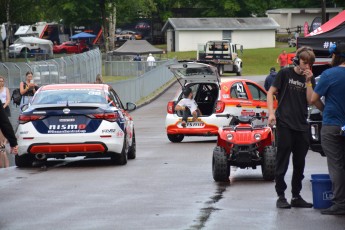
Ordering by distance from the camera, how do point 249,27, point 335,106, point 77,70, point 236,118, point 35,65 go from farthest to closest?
point 249,27 → point 77,70 → point 35,65 → point 236,118 → point 335,106

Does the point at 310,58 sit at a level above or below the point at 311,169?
above

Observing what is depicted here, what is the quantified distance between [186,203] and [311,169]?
4.91 m

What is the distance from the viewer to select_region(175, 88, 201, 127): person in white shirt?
2416cm

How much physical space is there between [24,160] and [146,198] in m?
5.72

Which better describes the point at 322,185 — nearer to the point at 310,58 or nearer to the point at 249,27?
the point at 310,58

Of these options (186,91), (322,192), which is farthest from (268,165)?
(186,91)

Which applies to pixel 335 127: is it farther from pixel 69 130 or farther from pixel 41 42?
pixel 41 42

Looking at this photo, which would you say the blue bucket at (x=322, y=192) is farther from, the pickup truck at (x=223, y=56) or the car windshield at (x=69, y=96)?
the pickup truck at (x=223, y=56)

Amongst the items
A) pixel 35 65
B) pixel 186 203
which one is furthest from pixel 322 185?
pixel 35 65

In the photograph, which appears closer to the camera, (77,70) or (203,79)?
(203,79)

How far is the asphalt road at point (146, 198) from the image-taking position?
1091cm

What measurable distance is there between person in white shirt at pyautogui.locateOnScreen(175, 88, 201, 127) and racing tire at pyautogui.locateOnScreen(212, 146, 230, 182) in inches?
358

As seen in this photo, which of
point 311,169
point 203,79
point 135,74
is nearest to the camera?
point 311,169

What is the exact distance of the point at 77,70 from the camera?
42.3 meters
